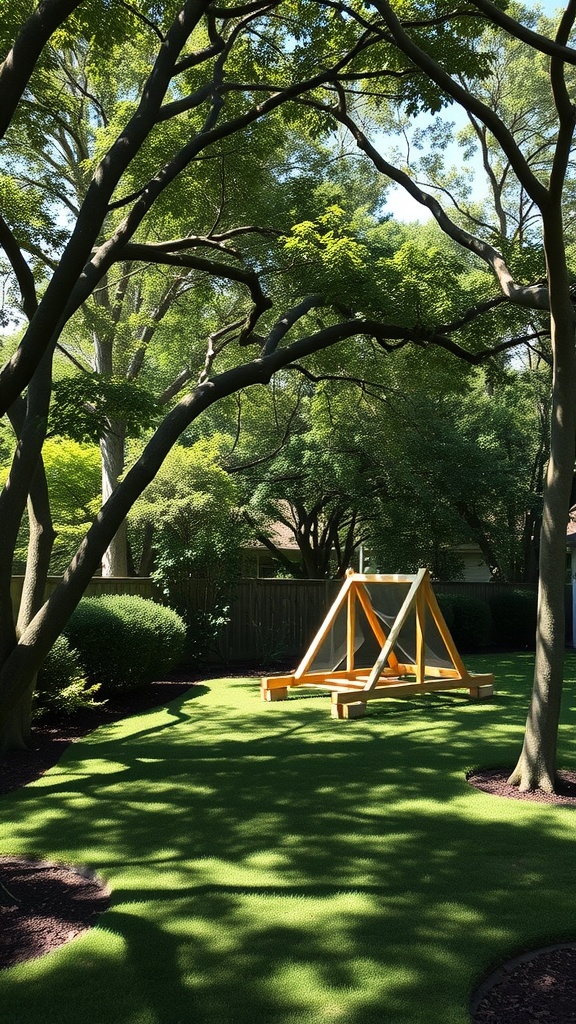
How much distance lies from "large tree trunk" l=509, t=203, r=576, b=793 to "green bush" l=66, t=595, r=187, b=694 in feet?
20.5

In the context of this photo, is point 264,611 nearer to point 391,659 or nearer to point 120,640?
point 391,659

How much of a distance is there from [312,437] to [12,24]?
1472 cm

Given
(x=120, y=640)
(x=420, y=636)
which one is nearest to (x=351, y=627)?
(x=420, y=636)

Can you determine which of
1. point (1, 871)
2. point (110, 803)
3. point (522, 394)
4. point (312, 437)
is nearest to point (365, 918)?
point (1, 871)

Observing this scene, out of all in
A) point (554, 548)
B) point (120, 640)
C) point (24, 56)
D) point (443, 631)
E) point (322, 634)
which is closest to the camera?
point (24, 56)

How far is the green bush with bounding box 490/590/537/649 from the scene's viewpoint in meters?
22.3

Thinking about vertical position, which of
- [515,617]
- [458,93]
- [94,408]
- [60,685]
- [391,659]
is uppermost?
[458,93]

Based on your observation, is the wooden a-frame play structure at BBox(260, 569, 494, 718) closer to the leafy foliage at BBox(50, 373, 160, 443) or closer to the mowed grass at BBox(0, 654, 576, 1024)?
the mowed grass at BBox(0, 654, 576, 1024)

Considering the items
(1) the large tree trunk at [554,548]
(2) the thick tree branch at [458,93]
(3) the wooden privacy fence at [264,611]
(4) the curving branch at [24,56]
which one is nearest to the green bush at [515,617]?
(3) the wooden privacy fence at [264,611]

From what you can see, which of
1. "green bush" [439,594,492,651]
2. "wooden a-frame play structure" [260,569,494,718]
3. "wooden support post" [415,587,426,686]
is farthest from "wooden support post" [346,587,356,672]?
"green bush" [439,594,492,651]

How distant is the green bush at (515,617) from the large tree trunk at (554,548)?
15.7 metres

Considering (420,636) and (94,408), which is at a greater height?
(94,408)

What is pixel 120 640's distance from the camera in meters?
11.7

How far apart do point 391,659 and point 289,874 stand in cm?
872
